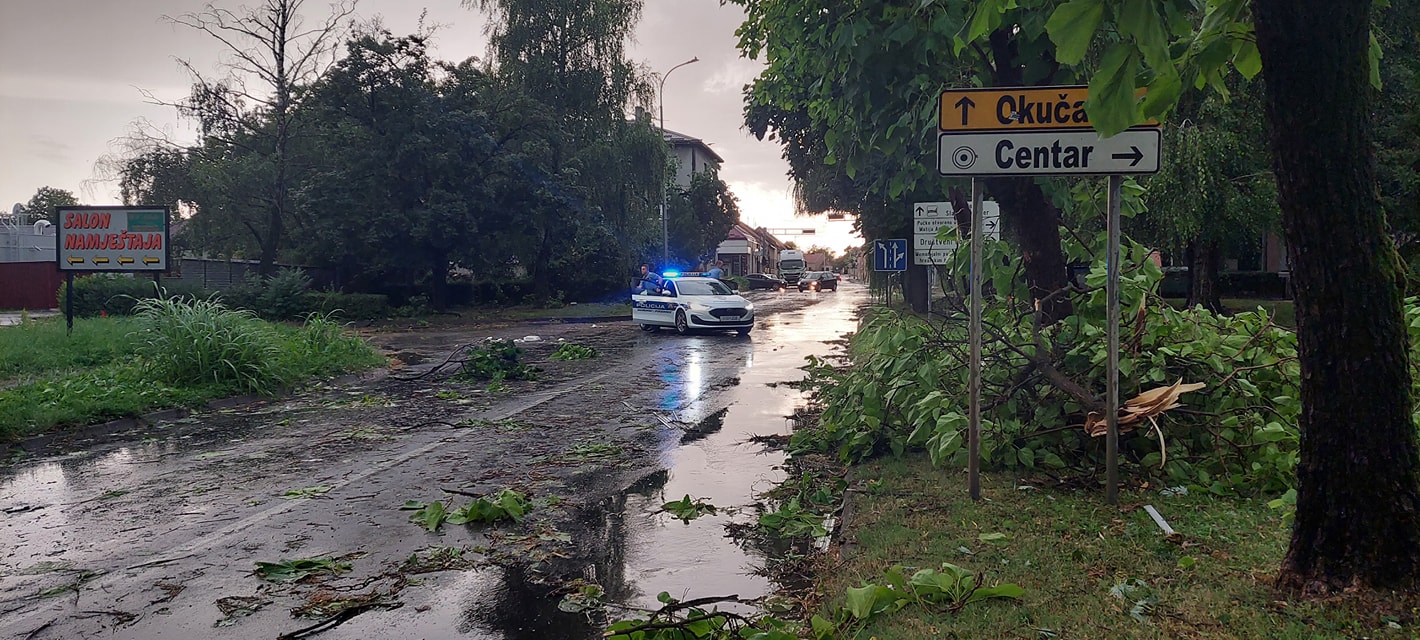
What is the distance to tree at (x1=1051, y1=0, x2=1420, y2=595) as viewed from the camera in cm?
382

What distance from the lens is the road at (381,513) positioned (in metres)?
4.72

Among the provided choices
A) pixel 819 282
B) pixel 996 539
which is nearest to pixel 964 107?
pixel 996 539

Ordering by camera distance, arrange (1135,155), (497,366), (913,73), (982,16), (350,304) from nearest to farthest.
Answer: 1. (982,16)
2. (1135,155)
3. (913,73)
4. (497,366)
5. (350,304)

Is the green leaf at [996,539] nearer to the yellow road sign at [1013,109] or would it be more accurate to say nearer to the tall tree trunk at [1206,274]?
the yellow road sign at [1013,109]

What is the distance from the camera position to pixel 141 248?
19078 millimetres

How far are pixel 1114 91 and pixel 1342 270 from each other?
1152 millimetres

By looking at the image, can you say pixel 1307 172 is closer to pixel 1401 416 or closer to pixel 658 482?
pixel 1401 416

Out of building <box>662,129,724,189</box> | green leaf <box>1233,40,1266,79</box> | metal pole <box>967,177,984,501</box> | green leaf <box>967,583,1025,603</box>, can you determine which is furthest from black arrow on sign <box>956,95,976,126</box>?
building <box>662,129,724,189</box>

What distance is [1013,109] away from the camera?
19.6 feet

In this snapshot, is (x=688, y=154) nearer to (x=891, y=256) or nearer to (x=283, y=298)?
(x=283, y=298)

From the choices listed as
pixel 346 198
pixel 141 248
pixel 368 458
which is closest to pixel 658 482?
pixel 368 458

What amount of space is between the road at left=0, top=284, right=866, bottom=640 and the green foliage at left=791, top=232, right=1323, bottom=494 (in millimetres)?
1408

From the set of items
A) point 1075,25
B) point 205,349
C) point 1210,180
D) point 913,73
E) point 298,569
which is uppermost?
point 1210,180

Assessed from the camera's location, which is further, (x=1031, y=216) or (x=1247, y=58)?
(x=1031, y=216)
